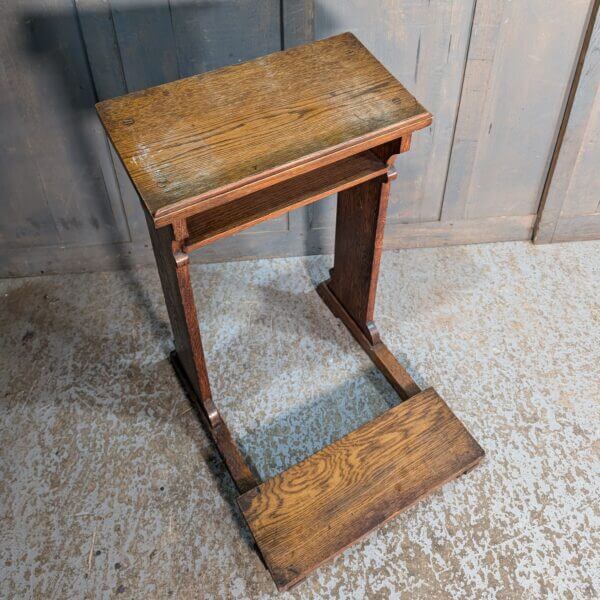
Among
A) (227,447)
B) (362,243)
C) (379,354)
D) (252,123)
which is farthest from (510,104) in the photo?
(227,447)

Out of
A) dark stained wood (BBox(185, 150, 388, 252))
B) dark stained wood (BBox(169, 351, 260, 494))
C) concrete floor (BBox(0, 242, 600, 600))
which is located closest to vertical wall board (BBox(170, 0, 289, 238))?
dark stained wood (BBox(185, 150, 388, 252))

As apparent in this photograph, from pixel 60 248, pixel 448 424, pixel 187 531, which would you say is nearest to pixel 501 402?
pixel 448 424

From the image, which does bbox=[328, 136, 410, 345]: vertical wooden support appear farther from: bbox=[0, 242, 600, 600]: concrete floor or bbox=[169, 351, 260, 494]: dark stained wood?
bbox=[169, 351, 260, 494]: dark stained wood

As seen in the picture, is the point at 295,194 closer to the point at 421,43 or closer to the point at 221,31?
the point at 221,31

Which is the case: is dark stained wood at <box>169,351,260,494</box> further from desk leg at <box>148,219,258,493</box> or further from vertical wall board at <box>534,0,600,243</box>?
vertical wall board at <box>534,0,600,243</box>

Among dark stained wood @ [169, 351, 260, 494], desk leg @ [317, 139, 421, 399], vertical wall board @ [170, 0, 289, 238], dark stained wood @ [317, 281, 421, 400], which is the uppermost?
vertical wall board @ [170, 0, 289, 238]

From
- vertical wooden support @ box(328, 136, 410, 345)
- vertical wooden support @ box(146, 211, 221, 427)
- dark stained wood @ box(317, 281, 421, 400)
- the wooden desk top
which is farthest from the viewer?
dark stained wood @ box(317, 281, 421, 400)

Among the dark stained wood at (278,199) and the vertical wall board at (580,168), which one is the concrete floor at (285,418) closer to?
the vertical wall board at (580,168)

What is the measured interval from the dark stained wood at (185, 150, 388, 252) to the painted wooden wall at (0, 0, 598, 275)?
1.76ft

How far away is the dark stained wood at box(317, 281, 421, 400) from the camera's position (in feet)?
7.52

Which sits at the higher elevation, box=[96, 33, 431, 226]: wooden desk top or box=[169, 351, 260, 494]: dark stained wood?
box=[96, 33, 431, 226]: wooden desk top

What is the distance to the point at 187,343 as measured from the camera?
2.04 m

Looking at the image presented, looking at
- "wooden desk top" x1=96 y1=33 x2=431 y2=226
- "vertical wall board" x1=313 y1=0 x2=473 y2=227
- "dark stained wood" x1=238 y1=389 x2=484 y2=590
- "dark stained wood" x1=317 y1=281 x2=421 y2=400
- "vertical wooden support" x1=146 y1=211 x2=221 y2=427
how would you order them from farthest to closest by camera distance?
"dark stained wood" x1=317 y1=281 x2=421 y2=400 → "vertical wall board" x1=313 y1=0 x2=473 y2=227 → "dark stained wood" x1=238 y1=389 x2=484 y2=590 → "vertical wooden support" x1=146 y1=211 x2=221 y2=427 → "wooden desk top" x1=96 y1=33 x2=431 y2=226

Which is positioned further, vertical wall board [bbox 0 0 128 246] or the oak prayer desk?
vertical wall board [bbox 0 0 128 246]
